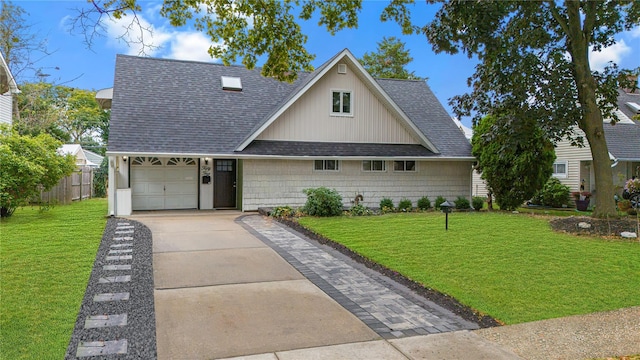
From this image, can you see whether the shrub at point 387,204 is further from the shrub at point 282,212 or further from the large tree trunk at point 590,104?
the large tree trunk at point 590,104

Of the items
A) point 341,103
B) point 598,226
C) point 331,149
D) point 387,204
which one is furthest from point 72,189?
point 598,226

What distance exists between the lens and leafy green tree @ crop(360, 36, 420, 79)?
34.8m

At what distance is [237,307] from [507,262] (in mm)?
4926

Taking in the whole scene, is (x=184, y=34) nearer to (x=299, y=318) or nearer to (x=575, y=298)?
(x=299, y=318)

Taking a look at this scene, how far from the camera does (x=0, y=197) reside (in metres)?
12.2

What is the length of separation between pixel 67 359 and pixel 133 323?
0.90 metres

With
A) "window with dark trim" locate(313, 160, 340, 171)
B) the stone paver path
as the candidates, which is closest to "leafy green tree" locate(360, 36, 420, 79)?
"window with dark trim" locate(313, 160, 340, 171)

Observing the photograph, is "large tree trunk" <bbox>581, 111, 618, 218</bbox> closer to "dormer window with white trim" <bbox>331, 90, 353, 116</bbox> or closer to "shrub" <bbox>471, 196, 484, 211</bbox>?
"shrub" <bbox>471, 196, 484, 211</bbox>

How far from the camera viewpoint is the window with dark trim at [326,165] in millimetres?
16922

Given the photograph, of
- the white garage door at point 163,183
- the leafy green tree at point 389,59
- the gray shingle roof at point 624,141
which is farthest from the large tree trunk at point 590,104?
the leafy green tree at point 389,59

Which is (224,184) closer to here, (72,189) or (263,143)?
(263,143)

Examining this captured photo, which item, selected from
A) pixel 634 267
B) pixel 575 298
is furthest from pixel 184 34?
pixel 634 267

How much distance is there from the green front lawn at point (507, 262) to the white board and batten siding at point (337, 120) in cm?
501

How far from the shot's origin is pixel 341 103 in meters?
17.1
